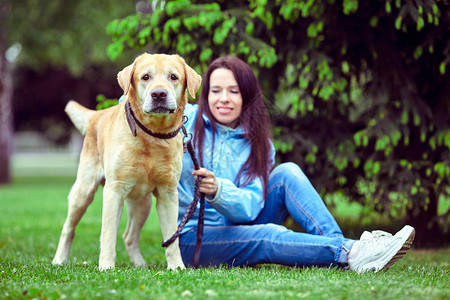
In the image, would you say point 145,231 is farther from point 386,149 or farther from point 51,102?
point 51,102

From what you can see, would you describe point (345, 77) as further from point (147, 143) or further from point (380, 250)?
point (147, 143)

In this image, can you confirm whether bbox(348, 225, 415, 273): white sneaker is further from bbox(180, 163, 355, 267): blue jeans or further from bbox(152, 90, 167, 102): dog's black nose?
bbox(152, 90, 167, 102): dog's black nose

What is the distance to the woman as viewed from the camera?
389 cm

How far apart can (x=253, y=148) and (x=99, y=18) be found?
13.9 metres

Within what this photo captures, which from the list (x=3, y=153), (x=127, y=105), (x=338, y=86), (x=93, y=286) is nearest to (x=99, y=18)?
(x=3, y=153)

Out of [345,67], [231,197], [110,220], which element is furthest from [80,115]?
[345,67]

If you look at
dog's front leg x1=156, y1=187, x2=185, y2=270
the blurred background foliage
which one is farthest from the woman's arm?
the blurred background foliage

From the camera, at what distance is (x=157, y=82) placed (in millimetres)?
3648

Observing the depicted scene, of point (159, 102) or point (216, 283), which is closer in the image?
point (216, 283)

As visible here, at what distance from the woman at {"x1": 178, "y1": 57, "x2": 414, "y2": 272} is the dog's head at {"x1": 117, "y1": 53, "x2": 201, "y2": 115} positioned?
0.62m

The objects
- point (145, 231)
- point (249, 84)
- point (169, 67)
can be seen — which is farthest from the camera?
point (145, 231)

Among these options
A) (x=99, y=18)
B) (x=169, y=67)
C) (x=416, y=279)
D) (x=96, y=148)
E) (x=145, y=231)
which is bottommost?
(x=145, y=231)

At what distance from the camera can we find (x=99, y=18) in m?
17.0

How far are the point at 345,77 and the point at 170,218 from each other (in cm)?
314
